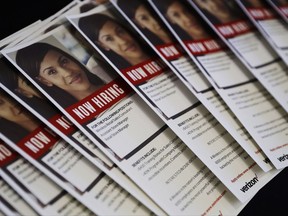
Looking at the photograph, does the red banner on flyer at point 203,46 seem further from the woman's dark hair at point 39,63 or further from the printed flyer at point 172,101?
the woman's dark hair at point 39,63

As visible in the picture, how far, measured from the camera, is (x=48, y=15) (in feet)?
2.18

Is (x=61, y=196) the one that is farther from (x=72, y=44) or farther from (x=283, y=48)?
(x=283, y=48)

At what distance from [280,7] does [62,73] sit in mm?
418

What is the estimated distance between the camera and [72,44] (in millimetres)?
574

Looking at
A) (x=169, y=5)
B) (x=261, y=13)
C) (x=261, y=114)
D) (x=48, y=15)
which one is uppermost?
(x=48, y=15)

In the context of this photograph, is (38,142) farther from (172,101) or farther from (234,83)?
(234,83)

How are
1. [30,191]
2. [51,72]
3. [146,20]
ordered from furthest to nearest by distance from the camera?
[146,20] < [51,72] < [30,191]

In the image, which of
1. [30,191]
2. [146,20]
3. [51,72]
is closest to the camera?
[30,191]

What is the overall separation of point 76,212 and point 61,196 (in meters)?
0.02

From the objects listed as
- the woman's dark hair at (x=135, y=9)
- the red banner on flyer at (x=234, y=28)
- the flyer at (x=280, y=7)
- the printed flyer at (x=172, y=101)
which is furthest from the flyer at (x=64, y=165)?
the flyer at (x=280, y=7)

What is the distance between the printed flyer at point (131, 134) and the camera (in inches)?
18.4

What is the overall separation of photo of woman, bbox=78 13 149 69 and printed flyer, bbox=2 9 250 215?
34 mm

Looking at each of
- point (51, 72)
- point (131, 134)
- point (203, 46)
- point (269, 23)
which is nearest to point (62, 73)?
point (51, 72)

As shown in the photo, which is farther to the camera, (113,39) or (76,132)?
(113,39)
